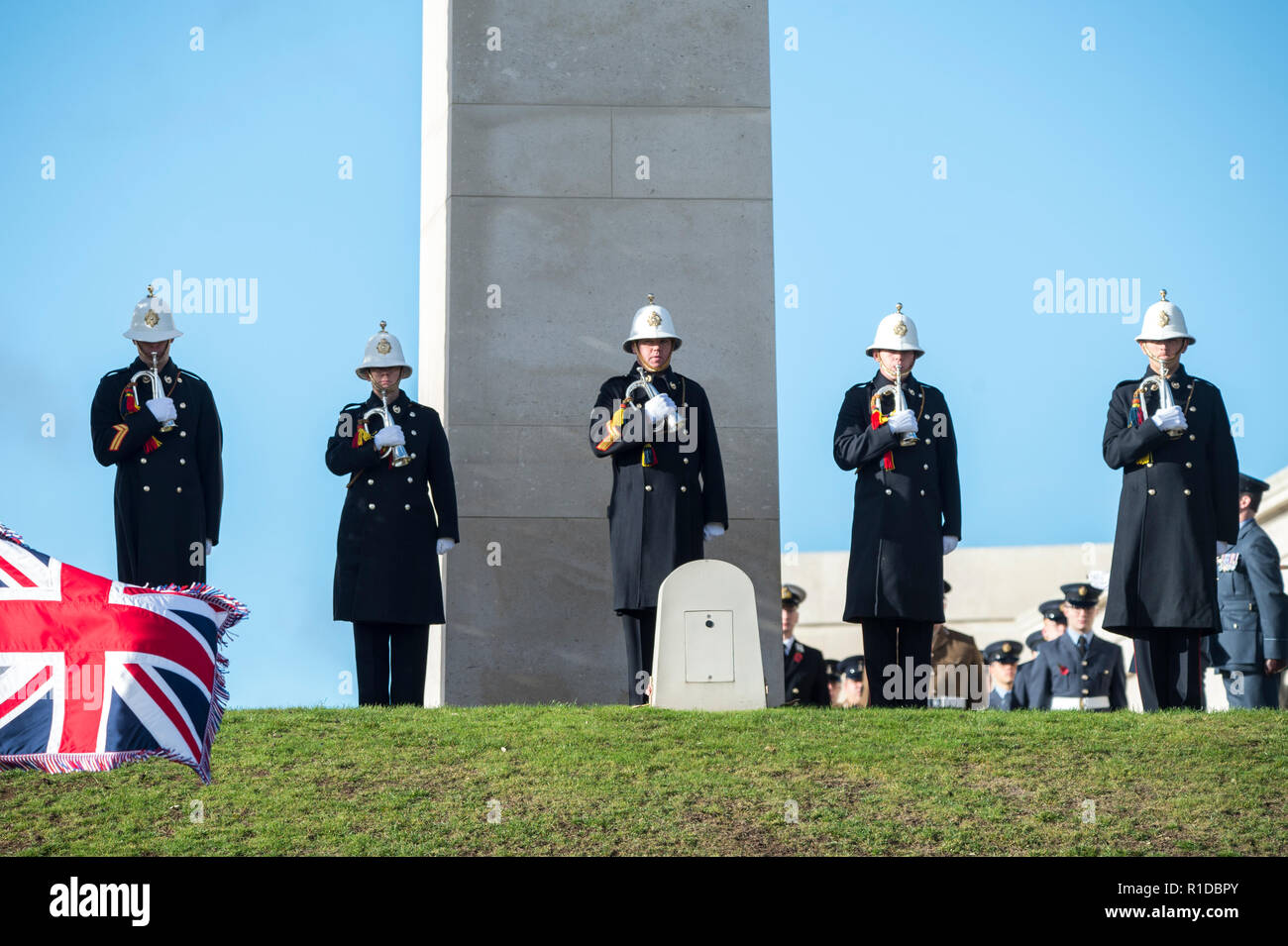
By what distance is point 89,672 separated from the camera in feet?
23.5

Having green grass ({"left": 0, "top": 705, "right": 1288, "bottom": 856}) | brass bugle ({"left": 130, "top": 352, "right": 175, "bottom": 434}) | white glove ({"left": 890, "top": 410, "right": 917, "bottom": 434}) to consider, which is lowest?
green grass ({"left": 0, "top": 705, "right": 1288, "bottom": 856})

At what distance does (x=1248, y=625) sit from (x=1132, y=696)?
239 inches

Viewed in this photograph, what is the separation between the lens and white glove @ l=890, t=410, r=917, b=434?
35.4ft

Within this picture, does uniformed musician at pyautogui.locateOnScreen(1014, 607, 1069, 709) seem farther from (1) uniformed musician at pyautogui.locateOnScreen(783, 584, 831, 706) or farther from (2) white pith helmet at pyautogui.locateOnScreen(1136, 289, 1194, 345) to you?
(2) white pith helmet at pyautogui.locateOnScreen(1136, 289, 1194, 345)

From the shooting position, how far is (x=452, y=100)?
1349cm

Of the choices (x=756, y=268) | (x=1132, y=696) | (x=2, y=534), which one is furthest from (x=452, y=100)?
(x=1132, y=696)

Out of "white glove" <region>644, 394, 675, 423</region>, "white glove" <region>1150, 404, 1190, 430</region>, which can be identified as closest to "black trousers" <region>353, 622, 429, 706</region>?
"white glove" <region>644, 394, 675, 423</region>

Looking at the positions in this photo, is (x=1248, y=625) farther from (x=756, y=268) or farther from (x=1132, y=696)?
(x=1132, y=696)

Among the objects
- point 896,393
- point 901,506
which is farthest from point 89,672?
point 896,393

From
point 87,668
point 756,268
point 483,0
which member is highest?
point 483,0

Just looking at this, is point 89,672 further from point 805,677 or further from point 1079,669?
point 1079,669

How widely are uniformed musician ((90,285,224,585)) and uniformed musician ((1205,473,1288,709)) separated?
6.38 metres

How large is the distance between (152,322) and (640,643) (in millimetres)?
3361

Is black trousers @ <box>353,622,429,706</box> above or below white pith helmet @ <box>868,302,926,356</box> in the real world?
below
